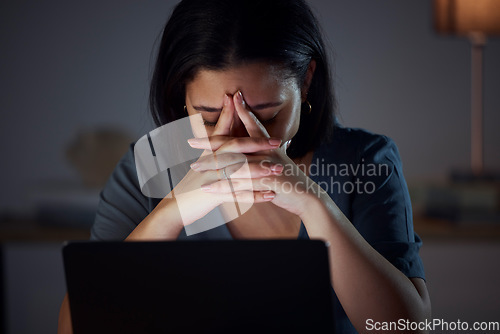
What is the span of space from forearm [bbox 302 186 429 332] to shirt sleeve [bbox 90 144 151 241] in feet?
1.38

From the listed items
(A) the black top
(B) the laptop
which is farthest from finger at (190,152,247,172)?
(B) the laptop

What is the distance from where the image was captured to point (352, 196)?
1109 mm

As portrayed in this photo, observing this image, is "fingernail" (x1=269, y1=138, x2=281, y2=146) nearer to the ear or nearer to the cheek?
the cheek

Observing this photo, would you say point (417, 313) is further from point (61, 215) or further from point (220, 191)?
point (61, 215)

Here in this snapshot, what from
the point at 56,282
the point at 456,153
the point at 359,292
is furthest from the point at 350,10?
the point at 56,282

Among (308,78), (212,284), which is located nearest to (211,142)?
(308,78)

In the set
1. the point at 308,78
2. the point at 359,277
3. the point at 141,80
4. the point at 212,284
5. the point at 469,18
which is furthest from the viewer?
the point at 141,80

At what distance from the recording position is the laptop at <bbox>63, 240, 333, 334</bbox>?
540 millimetres

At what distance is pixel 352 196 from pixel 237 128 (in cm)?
33

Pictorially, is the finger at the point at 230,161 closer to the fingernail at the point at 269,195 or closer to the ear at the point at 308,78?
the fingernail at the point at 269,195

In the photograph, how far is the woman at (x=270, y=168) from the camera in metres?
0.86

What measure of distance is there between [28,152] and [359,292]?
1.74 metres

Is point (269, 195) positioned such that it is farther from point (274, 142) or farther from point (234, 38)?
point (234, 38)

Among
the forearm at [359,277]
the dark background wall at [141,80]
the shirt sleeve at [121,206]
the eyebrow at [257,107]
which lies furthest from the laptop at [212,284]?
the dark background wall at [141,80]
